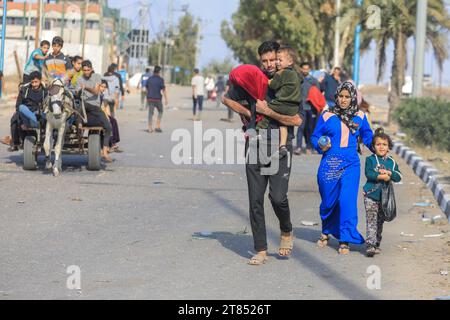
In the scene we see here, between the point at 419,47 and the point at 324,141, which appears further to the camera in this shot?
the point at 419,47

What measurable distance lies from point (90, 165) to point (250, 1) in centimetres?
5036

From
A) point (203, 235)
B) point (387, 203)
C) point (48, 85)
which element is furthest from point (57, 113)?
point (387, 203)

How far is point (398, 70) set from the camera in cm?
3522

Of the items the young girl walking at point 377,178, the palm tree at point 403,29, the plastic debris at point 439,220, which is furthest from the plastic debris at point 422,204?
the palm tree at point 403,29

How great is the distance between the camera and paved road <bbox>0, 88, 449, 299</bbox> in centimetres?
793

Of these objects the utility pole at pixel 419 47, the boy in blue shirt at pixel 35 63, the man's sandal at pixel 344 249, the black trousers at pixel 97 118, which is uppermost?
the utility pole at pixel 419 47

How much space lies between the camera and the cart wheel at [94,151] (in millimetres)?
16062

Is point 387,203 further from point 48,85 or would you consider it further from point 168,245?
point 48,85

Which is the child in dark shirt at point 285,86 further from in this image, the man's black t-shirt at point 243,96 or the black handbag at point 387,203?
the black handbag at point 387,203

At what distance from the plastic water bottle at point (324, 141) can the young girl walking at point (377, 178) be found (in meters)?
0.47

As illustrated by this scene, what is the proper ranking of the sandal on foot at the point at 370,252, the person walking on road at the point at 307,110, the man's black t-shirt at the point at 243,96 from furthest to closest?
the person walking on road at the point at 307,110
the sandal on foot at the point at 370,252
the man's black t-shirt at the point at 243,96

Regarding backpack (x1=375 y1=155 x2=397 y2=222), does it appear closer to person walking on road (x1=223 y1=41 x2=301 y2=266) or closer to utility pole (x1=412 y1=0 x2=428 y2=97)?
person walking on road (x1=223 y1=41 x2=301 y2=266)

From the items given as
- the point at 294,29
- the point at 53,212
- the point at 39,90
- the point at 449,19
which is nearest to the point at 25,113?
A: the point at 39,90

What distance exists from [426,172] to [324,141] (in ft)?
26.5
